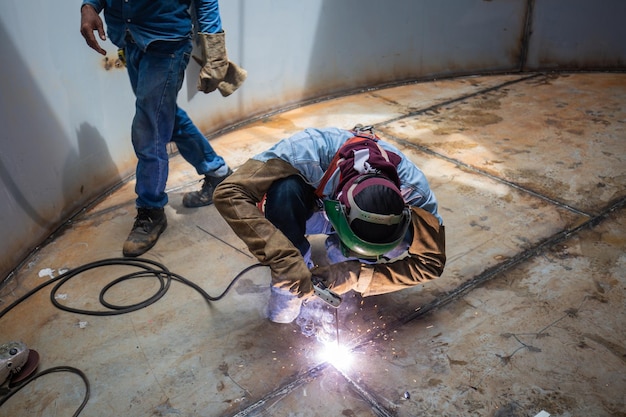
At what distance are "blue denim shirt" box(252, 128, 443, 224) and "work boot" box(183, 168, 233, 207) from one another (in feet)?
3.34

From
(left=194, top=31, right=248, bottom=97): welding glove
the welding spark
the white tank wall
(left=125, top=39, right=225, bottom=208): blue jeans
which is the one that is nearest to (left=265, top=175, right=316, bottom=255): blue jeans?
the welding spark

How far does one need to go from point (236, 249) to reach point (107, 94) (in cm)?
123

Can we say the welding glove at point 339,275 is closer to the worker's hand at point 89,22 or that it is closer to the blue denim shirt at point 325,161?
the blue denim shirt at point 325,161

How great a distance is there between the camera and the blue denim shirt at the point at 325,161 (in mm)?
2029

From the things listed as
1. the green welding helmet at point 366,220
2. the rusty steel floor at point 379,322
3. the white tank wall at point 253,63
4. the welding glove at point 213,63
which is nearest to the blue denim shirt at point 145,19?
the welding glove at point 213,63

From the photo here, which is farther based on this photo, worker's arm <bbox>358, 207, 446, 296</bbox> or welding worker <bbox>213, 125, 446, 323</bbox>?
worker's arm <bbox>358, 207, 446, 296</bbox>

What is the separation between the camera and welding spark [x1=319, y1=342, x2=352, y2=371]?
2.02m

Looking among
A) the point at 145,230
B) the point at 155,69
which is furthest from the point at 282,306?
the point at 155,69

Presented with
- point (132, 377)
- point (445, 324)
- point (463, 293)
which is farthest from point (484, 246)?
point (132, 377)

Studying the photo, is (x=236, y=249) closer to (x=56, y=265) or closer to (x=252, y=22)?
(x=56, y=265)

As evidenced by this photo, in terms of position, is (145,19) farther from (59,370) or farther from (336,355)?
(336,355)

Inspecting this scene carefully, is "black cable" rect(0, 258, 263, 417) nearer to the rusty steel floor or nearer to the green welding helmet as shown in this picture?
the rusty steel floor

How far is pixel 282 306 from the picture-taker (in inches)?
84.7

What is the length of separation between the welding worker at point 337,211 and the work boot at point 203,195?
0.91 meters
